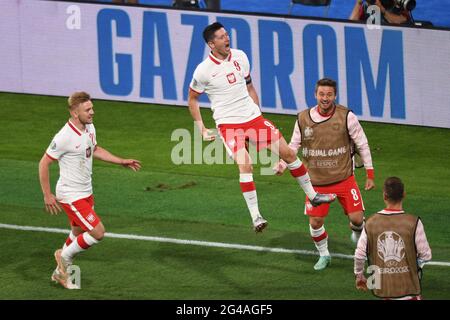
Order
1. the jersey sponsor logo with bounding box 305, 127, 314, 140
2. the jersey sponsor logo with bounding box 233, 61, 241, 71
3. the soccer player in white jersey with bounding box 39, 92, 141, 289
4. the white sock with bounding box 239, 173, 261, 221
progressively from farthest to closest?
1. the jersey sponsor logo with bounding box 233, 61, 241, 71
2. the white sock with bounding box 239, 173, 261, 221
3. the jersey sponsor logo with bounding box 305, 127, 314, 140
4. the soccer player in white jersey with bounding box 39, 92, 141, 289

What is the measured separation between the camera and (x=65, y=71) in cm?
2300

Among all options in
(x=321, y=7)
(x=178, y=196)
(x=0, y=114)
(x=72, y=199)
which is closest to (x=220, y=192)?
(x=178, y=196)

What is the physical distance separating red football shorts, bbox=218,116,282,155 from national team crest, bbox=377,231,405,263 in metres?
3.59

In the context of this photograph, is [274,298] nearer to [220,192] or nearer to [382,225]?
[382,225]

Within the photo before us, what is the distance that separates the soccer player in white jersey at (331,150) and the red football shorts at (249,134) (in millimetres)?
439

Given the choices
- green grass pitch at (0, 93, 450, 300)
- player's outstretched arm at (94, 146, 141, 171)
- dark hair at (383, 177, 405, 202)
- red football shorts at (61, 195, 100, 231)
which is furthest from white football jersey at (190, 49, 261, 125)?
dark hair at (383, 177, 405, 202)

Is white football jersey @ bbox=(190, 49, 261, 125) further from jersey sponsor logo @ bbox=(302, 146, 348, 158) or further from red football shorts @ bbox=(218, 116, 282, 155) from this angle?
jersey sponsor logo @ bbox=(302, 146, 348, 158)

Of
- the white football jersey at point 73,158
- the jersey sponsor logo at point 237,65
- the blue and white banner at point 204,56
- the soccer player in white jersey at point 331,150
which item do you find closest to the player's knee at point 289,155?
the soccer player in white jersey at point 331,150

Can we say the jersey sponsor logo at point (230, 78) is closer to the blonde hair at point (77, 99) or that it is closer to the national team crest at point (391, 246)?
the blonde hair at point (77, 99)

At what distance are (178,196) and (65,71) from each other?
22.0 ft

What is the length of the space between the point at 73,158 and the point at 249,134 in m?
2.46

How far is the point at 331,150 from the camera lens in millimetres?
13578

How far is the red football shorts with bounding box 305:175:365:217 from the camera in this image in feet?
44.8

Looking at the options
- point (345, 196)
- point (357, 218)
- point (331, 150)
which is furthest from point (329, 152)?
point (357, 218)
